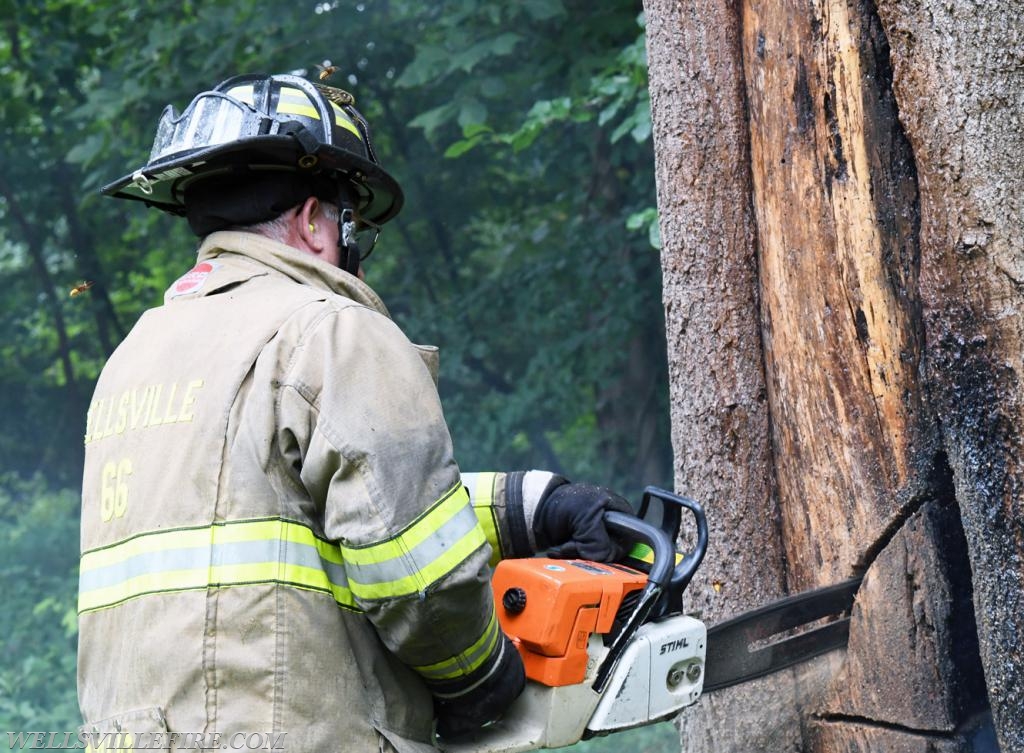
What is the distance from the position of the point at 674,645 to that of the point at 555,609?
347 mm

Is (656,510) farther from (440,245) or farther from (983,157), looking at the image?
(983,157)

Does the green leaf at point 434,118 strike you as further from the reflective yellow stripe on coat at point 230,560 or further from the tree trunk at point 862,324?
the reflective yellow stripe on coat at point 230,560

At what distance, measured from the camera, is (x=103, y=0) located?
25.9 ft

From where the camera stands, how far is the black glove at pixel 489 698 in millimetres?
2195

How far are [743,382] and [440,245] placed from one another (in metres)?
6.65

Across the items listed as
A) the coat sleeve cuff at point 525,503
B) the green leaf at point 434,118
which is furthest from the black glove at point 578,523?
the green leaf at point 434,118

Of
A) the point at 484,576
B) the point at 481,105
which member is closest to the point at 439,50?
the point at 481,105

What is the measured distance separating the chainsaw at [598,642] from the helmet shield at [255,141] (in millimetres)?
993

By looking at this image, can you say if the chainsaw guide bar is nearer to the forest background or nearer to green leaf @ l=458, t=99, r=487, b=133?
the forest background

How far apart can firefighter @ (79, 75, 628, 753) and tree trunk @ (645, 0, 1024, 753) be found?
3.36 feet

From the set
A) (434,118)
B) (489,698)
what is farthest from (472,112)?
(489,698)

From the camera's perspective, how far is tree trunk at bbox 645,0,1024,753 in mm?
2395

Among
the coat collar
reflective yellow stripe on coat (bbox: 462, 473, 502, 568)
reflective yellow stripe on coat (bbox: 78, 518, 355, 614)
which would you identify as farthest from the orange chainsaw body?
the coat collar

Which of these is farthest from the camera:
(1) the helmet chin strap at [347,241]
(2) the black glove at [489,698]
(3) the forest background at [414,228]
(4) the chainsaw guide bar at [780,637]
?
(3) the forest background at [414,228]
